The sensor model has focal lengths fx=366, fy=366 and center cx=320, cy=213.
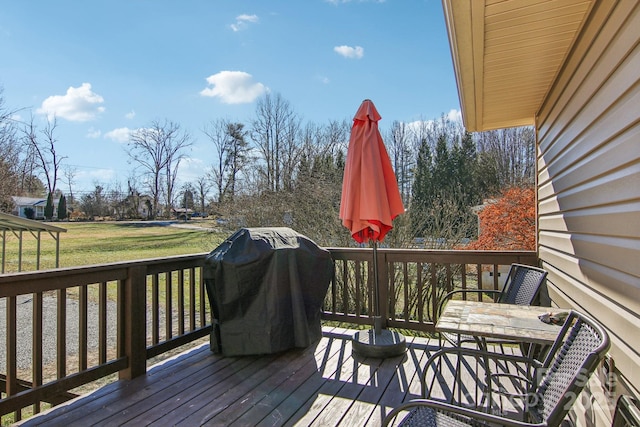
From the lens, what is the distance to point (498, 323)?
2.01 metres

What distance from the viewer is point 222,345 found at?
3279 millimetres

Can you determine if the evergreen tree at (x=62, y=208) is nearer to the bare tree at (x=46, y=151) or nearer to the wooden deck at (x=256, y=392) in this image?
the bare tree at (x=46, y=151)

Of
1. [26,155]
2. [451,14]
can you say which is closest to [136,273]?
[451,14]

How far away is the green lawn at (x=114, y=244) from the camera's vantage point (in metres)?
13.3

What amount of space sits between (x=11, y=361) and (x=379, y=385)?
2.43 metres

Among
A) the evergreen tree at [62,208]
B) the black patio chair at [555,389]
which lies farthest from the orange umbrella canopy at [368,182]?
the evergreen tree at [62,208]

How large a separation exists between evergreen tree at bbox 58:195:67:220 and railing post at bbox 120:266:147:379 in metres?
31.2

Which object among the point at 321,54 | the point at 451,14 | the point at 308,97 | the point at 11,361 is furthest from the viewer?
the point at 308,97

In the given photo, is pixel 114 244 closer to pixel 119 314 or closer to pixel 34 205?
pixel 119 314

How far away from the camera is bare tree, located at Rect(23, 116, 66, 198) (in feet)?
78.3

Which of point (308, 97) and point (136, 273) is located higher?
point (308, 97)

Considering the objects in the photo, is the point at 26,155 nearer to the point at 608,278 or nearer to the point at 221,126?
the point at 221,126

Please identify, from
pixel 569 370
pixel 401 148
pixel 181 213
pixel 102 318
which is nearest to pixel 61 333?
pixel 102 318

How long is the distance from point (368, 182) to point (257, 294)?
1368 mm
